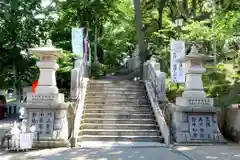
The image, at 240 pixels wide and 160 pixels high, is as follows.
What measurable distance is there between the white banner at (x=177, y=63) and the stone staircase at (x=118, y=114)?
1558mm

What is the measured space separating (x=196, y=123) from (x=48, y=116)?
479cm

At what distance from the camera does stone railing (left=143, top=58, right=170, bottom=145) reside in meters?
10.5

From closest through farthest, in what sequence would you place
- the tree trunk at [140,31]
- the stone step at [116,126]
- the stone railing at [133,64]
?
the stone step at [116,126] < the tree trunk at [140,31] < the stone railing at [133,64]

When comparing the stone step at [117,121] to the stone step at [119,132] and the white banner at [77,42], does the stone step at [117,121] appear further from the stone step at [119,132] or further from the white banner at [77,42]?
the white banner at [77,42]

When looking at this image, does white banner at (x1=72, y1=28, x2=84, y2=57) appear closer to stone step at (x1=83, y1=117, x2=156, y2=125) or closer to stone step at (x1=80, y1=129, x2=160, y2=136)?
stone step at (x1=83, y1=117, x2=156, y2=125)

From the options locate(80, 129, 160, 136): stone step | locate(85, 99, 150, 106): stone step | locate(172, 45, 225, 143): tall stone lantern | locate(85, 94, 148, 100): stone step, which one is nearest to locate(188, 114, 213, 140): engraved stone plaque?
locate(172, 45, 225, 143): tall stone lantern

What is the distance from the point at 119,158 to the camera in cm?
779

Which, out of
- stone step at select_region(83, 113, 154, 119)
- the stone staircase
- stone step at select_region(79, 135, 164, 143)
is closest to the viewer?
stone step at select_region(79, 135, 164, 143)

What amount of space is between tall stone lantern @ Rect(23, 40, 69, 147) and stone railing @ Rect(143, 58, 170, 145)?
317 centimetres

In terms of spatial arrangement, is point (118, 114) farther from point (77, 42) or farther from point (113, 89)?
point (77, 42)

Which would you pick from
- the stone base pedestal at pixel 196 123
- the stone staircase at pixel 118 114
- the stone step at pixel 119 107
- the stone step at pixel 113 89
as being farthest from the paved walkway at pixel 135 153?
the stone step at pixel 113 89

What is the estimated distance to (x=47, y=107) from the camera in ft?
32.5

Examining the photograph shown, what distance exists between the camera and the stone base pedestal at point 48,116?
9.77m

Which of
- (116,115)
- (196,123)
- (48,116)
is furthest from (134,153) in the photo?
(116,115)
